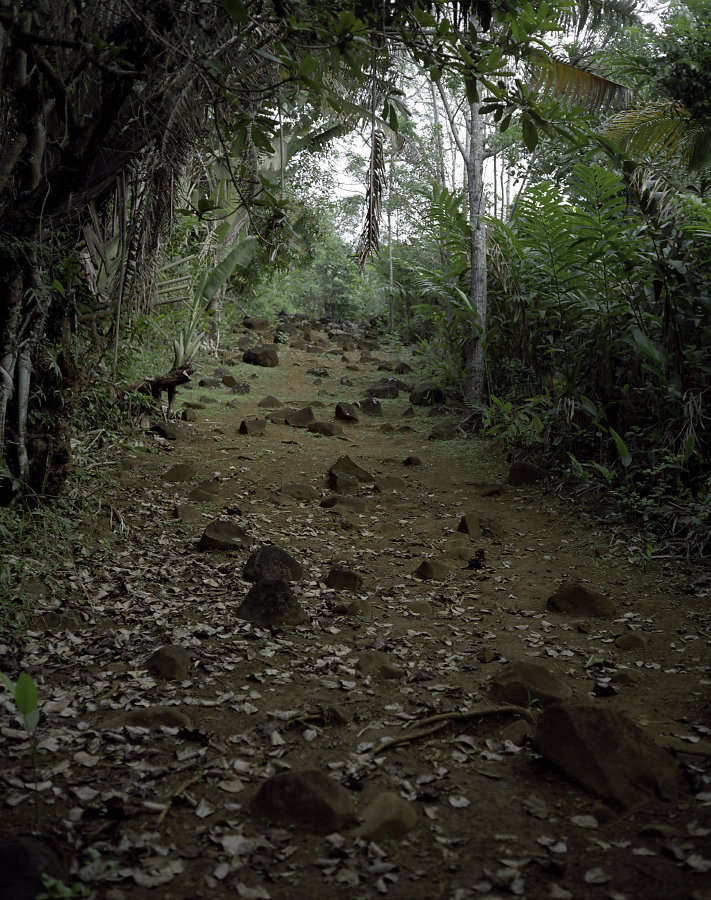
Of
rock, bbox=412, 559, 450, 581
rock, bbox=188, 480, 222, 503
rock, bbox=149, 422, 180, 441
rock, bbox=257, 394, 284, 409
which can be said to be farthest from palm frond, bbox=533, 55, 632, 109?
rock, bbox=412, 559, 450, 581

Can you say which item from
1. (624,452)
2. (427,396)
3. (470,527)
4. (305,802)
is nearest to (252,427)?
(427,396)

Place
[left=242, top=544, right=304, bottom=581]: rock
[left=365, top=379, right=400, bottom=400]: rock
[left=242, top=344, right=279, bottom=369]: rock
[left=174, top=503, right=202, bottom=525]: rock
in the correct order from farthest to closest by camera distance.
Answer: [left=242, top=344, right=279, bottom=369]: rock
[left=365, top=379, right=400, bottom=400]: rock
[left=174, top=503, right=202, bottom=525]: rock
[left=242, top=544, right=304, bottom=581]: rock

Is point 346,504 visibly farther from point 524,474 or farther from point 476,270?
point 476,270

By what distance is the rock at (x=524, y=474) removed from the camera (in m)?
6.79

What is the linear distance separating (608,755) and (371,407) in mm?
8495

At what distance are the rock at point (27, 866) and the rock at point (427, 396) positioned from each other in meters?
9.48

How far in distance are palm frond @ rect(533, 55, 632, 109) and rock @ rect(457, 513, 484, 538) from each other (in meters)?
5.85

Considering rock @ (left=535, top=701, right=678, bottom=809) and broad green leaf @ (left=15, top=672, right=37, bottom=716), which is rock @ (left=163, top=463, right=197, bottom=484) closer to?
broad green leaf @ (left=15, top=672, right=37, bottom=716)

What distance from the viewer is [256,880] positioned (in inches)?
83.4

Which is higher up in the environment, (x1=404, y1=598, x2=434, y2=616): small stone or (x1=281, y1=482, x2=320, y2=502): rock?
(x1=281, y1=482, x2=320, y2=502): rock

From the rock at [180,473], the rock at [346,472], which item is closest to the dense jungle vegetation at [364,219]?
the rock at [180,473]

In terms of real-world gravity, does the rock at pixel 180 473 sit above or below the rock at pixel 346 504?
above

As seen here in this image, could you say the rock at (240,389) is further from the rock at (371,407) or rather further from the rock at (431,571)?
the rock at (431,571)

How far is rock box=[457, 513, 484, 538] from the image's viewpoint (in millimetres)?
5691
